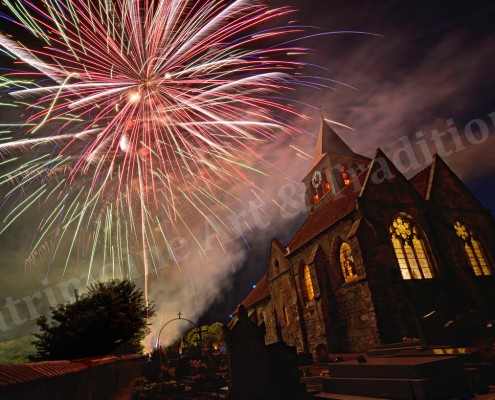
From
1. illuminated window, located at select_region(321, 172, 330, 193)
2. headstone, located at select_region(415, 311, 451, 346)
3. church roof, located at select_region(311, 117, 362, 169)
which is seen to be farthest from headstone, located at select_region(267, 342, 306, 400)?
church roof, located at select_region(311, 117, 362, 169)

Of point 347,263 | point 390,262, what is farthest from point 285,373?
point 347,263

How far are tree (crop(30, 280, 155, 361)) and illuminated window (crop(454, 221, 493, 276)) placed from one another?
2088 cm

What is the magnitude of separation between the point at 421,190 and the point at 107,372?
64.9 ft

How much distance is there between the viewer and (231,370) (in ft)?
33.9

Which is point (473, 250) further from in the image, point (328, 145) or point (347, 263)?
point (328, 145)

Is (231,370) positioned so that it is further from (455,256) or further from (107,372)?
(455,256)

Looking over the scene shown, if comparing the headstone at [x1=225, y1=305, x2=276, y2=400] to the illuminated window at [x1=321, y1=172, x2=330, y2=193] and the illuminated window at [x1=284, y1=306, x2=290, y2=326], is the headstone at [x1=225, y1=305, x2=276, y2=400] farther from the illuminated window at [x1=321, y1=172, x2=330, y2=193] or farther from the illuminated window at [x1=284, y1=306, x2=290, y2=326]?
the illuminated window at [x1=321, y1=172, x2=330, y2=193]

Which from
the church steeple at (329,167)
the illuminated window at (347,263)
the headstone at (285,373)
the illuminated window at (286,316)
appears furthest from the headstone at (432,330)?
the church steeple at (329,167)

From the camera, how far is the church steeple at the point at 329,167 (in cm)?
3183

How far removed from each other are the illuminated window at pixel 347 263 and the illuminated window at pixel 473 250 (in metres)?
6.75

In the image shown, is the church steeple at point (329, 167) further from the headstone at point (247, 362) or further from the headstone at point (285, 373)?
the headstone at point (247, 362)

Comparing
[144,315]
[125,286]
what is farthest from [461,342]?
[125,286]

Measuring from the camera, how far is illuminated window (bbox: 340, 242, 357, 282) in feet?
56.4

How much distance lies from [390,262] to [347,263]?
292 cm
